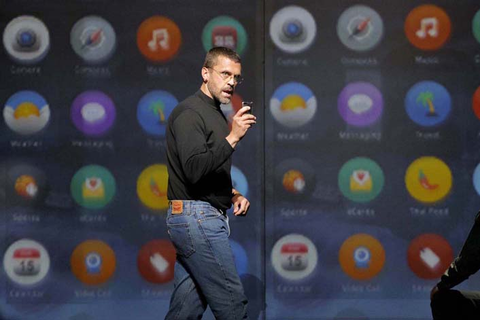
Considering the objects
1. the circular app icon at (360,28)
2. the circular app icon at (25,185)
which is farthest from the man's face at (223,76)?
the circular app icon at (25,185)

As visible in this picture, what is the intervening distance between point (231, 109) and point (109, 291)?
144 centimetres

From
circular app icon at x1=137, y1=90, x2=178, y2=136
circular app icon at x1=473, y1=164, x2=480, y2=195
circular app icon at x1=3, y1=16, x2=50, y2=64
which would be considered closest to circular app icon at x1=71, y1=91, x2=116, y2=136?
circular app icon at x1=137, y1=90, x2=178, y2=136

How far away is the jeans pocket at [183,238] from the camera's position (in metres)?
3.44

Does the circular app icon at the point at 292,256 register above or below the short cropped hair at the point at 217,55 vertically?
below

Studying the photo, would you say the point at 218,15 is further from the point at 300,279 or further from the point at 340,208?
the point at 300,279

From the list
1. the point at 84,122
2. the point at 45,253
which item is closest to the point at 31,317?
the point at 45,253

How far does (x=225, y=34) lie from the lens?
4.89m

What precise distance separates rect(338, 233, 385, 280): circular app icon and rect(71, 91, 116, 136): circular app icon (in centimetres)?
179

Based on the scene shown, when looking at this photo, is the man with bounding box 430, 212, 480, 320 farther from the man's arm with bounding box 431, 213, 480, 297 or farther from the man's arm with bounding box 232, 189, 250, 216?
the man's arm with bounding box 232, 189, 250, 216

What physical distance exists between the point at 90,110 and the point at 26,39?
620 mm

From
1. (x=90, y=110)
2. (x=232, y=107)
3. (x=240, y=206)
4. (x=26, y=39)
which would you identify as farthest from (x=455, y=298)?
(x=26, y=39)

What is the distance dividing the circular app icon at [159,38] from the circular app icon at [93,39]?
0.19 meters

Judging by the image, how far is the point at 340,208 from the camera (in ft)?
16.2

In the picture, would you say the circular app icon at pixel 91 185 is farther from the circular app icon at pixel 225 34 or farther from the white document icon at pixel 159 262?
the circular app icon at pixel 225 34
